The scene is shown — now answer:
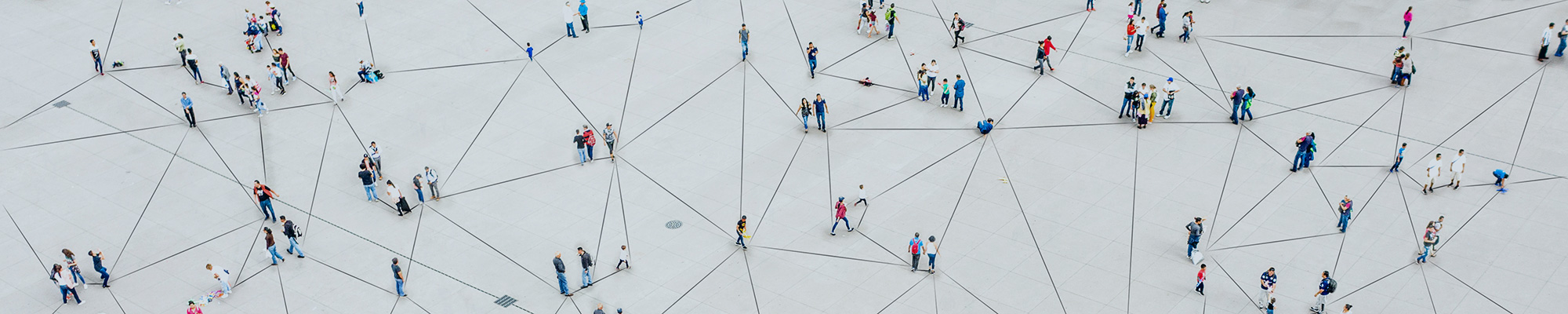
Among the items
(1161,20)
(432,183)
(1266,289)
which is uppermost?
(1161,20)

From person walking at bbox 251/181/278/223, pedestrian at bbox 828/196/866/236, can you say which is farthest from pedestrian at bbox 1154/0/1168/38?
person walking at bbox 251/181/278/223

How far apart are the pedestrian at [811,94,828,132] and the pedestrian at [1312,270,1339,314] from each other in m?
12.5

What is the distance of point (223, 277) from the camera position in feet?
85.8

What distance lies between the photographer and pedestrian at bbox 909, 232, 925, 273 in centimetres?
2594

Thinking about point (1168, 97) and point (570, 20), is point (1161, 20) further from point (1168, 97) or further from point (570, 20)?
point (570, 20)

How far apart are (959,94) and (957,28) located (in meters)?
4.27

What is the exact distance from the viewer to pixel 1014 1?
133 feet

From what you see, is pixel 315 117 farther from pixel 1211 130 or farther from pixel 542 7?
pixel 1211 130

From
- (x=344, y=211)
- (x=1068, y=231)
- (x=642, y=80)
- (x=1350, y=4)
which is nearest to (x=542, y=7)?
(x=642, y=80)

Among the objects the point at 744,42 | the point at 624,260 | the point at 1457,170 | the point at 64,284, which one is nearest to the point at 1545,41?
the point at 1457,170

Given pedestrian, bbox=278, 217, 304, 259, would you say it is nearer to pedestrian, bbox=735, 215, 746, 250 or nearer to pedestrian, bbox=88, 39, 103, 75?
pedestrian, bbox=735, 215, 746, 250

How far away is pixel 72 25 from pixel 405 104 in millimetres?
14331

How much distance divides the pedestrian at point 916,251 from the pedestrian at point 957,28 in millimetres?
11370

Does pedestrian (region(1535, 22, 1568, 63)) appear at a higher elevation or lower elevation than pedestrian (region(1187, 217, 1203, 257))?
higher
